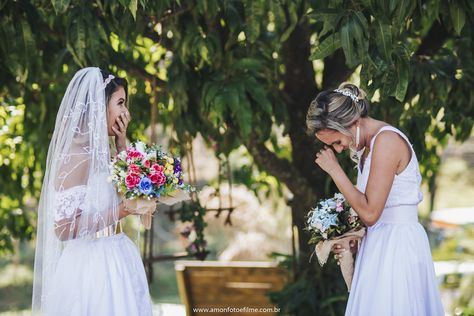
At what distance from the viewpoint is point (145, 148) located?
3.59 metres

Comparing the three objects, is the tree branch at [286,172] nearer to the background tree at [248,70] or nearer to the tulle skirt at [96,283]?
the background tree at [248,70]

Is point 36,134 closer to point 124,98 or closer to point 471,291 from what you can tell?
point 124,98

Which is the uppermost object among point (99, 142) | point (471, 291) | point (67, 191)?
point (99, 142)

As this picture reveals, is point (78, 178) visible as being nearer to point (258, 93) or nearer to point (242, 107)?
point (242, 107)

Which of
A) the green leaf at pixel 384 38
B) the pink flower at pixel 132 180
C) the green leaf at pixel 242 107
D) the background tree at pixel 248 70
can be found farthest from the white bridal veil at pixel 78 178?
the green leaf at pixel 384 38

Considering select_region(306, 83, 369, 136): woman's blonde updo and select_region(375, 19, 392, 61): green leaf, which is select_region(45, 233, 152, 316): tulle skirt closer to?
select_region(306, 83, 369, 136): woman's blonde updo

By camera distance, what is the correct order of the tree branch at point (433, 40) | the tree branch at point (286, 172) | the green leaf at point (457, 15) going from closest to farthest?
the green leaf at point (457, 15) → the tree branch at point (433, 40) → the tree branch at point (286, 172)

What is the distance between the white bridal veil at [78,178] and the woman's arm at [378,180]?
42.6 inches

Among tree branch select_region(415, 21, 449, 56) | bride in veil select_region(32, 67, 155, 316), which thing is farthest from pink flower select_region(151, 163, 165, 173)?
tree branch select_region(415, 21, 449, 56)

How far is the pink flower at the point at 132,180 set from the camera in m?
3.45

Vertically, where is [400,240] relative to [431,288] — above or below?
above

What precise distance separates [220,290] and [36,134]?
2.05 meters

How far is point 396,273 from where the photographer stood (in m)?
3.49

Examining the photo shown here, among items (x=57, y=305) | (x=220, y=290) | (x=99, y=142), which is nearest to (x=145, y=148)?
(x=99, y=142)
